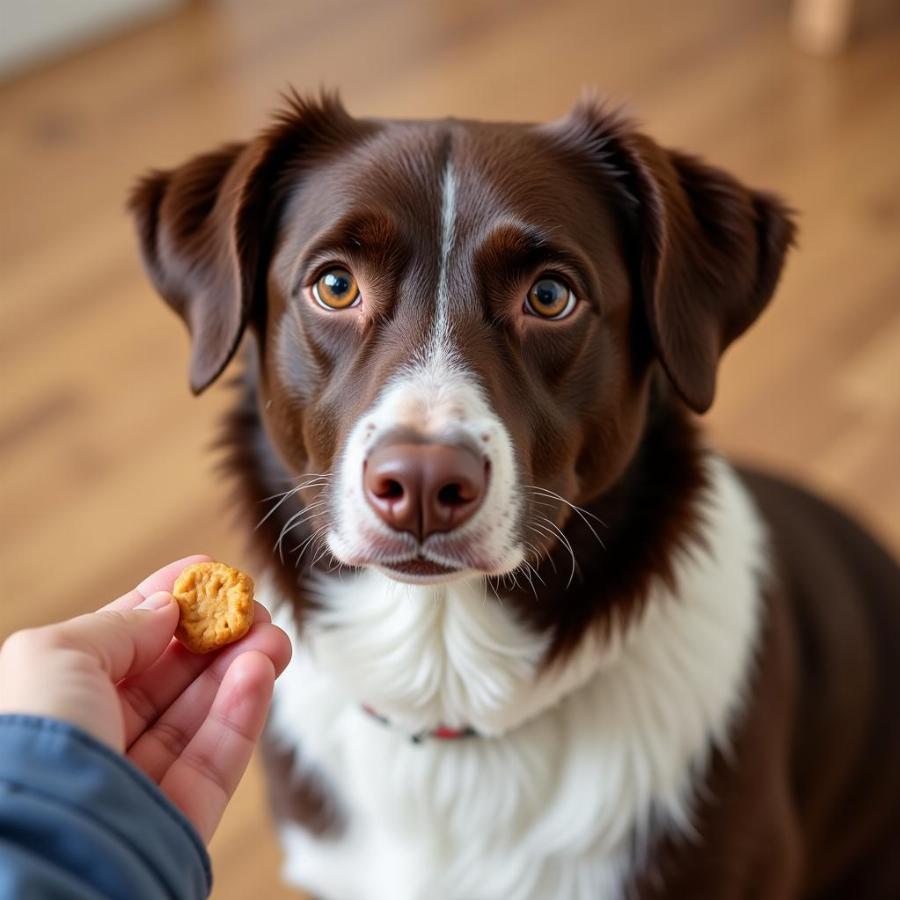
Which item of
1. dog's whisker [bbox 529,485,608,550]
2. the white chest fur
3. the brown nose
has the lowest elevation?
the white chest fur

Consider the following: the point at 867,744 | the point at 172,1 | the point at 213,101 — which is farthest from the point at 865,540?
the point at 172,1

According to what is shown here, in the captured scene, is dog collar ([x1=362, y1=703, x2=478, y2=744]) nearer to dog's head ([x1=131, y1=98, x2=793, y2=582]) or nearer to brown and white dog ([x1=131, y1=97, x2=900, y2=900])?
brown and white dog ([x1=131, y1=97, x2=900, y2=900])

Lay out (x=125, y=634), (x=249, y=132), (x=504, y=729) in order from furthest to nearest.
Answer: (x=249, y=132) < (x=504, y=729) < (x=125, y=634)

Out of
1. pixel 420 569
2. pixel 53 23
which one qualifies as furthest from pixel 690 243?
pixel 53 23

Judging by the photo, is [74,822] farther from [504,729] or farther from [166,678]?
[504,729]

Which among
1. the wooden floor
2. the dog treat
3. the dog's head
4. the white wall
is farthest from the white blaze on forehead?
the white wall

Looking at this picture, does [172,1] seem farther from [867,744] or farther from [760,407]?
[867,744]
